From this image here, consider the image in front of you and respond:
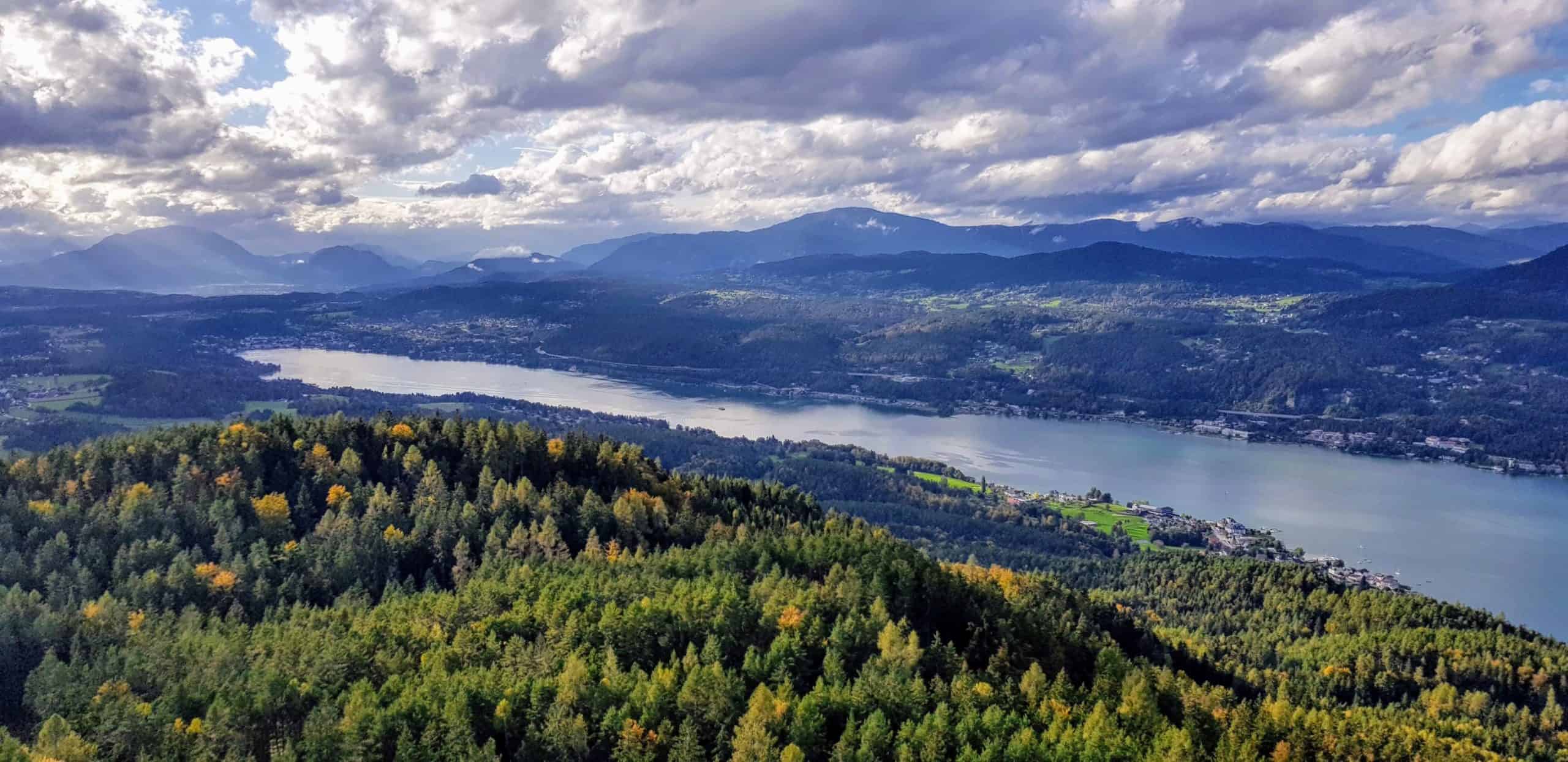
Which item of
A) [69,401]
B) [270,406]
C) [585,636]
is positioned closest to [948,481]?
[585,636]

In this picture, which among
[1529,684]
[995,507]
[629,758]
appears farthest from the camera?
[995,507]

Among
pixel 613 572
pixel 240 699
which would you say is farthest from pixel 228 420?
pixel 240 699

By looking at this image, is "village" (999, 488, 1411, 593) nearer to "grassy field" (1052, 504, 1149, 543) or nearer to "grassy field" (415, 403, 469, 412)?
"grassy field" (1052, 504, 1149, 543)

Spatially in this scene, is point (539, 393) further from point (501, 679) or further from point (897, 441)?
point (501, 679)

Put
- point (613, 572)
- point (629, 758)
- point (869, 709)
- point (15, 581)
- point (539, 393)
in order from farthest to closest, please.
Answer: point (539, 393)
point (613, 572)
point (15, 581)
point (869, 709)
point (629, 758)

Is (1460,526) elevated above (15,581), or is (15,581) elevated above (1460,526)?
(15,581)

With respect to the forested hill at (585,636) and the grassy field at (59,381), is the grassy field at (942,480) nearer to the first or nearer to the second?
the forested hill at (585,636)

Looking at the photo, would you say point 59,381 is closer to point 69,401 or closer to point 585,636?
point 69,401
